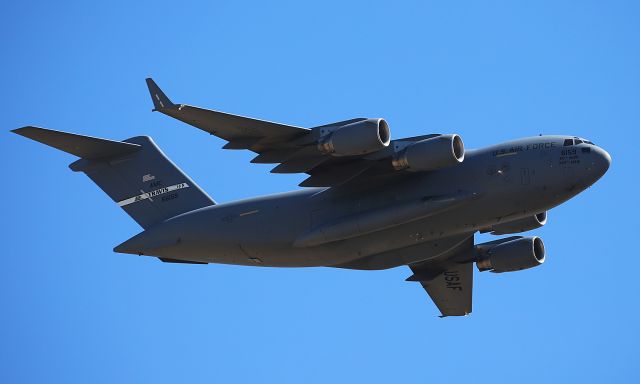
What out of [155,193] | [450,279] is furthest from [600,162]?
[155,193]

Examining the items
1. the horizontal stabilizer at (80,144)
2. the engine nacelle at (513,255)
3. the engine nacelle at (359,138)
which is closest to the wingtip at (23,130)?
the horizontal stabilizer at (80,144)

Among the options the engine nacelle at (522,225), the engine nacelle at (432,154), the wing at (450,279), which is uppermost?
the engine nacelle at (432,154)

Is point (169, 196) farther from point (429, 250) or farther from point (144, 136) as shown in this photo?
point (429, 250)

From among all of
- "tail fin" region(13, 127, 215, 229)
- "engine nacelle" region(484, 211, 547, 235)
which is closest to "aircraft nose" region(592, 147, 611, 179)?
"engine nacelle" region(484, 211, 547, 235)

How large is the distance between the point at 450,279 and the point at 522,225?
240 centimetres

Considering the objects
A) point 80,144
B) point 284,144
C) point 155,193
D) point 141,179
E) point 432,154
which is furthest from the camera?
point 141,179

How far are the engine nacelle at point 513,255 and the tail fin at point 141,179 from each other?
504cm

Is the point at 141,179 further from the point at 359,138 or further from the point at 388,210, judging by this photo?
the point at 359,138

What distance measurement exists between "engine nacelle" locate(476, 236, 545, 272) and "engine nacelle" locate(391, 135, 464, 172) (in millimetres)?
4144

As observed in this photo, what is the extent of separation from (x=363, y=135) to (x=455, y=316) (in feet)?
20.7

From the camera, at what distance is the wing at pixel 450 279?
20.0m

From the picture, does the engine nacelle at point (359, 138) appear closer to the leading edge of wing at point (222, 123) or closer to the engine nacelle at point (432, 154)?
the engine nacelle at point (432, 154)

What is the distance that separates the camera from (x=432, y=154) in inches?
626

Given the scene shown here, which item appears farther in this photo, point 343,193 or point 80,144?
point 80,144
